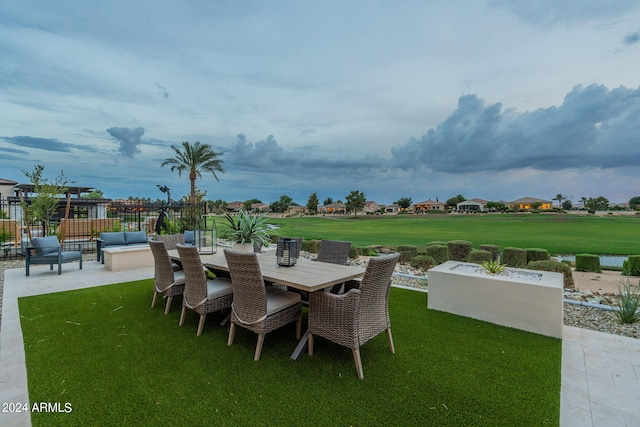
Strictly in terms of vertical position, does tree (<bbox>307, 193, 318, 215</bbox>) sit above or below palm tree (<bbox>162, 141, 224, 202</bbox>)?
below

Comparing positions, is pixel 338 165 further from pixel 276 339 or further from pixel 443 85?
pixel 276 339

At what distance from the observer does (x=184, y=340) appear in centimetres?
307

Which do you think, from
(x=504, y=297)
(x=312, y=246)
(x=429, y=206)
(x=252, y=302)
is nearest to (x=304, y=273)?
(x=252, y=302)

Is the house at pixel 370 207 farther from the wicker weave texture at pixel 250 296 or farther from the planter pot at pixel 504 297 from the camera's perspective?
the wicker weave texture at pixel 250 296

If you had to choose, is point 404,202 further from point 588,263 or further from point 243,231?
point 243,231

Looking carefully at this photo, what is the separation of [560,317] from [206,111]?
1442 cm

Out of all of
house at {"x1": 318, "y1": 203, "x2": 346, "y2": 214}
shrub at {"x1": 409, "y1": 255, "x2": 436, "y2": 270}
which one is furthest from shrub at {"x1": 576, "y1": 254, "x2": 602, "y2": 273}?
house at {"x1": 318, "y1": 203, "x2": 346, "y2": 214}

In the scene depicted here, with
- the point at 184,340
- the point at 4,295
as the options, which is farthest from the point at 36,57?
the point at 184,340

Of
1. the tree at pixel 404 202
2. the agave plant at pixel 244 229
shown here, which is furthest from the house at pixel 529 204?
the agave plant at pixel 244 229

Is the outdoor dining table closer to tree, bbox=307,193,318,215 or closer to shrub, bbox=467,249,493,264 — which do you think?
shrub, bbox=467,249,493,264

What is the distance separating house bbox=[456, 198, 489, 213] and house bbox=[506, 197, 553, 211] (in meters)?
1.59

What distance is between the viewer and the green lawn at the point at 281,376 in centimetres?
191

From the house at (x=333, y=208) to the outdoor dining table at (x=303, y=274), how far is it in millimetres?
23813

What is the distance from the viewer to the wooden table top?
263cm
